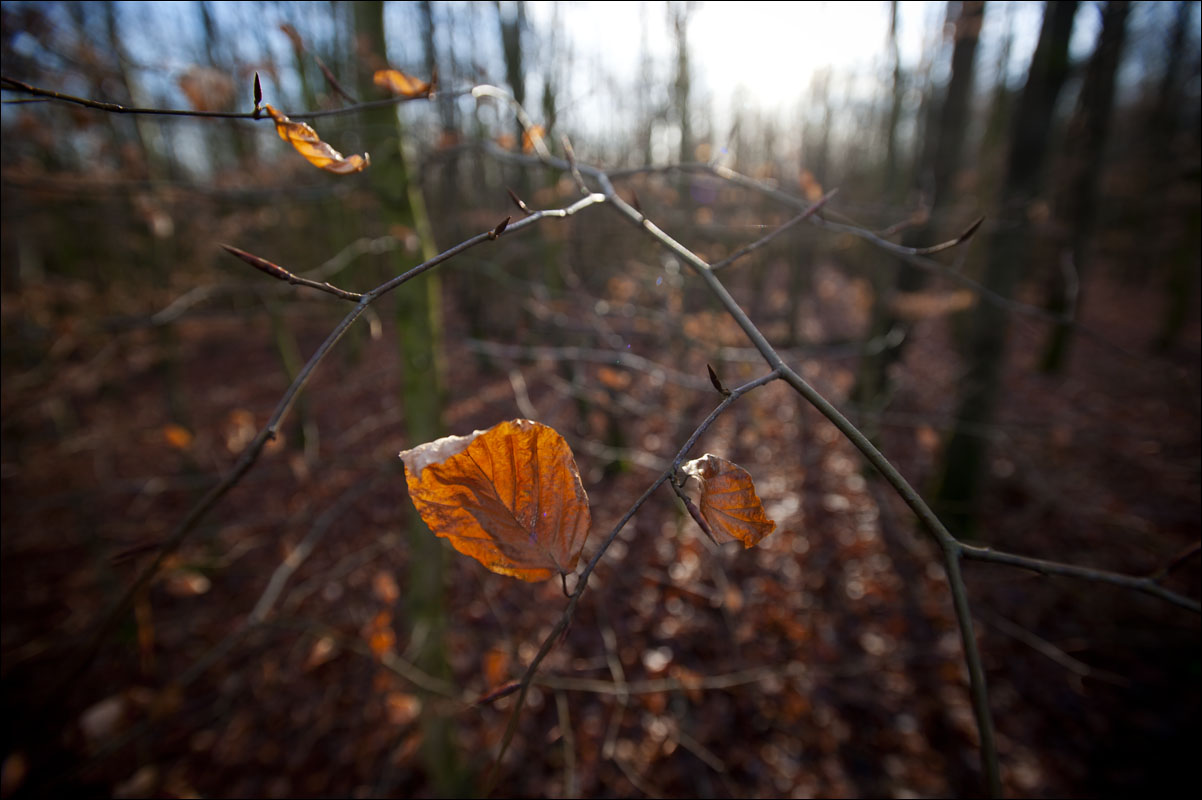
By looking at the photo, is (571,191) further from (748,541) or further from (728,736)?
(728,736)

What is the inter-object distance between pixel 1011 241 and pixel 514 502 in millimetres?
5678

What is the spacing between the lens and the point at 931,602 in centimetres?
459

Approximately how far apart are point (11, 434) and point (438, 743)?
712cm

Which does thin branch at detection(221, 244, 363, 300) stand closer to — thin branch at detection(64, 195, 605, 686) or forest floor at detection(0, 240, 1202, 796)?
thin branch at detection(64, 195, 605, 686)

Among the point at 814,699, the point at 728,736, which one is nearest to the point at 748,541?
the point at 728,736

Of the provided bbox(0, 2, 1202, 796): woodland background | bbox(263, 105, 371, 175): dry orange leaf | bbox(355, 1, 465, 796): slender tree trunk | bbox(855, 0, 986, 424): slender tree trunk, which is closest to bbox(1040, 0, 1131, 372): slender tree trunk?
bbox(0, 2, 1202, 796): woodland background

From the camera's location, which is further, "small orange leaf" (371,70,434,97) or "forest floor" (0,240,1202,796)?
"forest floor" (0,240,1202,796)

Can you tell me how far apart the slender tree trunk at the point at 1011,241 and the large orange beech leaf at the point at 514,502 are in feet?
14.7

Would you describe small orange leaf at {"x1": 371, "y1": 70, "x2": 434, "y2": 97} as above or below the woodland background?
above

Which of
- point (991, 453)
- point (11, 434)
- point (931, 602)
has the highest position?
point (11, 434)

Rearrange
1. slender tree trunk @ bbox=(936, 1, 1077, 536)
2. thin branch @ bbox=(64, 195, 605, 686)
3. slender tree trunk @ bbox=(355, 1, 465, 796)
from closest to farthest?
1. thin branch @ bbox=(64, 195, 605, 686)
2. slender tree trunk @ bbox=(355, 1, 465, 796)
3. slender tree trunk @ bbox=(936, 1, 1077, 536)

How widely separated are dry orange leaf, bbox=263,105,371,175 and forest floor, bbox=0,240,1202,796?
142cm

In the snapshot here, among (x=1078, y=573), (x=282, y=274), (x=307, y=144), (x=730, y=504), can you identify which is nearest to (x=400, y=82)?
(x=307, y=144)

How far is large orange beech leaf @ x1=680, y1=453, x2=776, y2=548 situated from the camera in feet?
2.57
